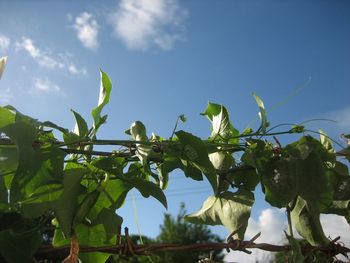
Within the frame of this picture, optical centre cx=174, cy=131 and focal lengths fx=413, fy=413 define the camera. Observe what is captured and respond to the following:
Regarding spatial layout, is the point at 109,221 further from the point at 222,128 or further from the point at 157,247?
the point at 222,128

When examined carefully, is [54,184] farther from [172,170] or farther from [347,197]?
[347,197]

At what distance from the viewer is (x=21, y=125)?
0.57 meters

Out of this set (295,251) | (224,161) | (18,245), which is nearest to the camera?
(18,245)

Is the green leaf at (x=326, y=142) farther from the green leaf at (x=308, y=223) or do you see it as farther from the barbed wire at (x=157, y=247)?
the barbed wire at (x=157, y=247)

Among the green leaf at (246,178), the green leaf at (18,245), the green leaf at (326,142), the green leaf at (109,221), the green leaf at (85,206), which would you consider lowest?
the green leaf at (18,245)

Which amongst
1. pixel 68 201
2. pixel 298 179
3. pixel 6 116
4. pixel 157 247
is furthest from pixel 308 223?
pixel 6 116

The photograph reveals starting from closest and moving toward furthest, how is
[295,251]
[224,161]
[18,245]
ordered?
1. [18,245]
2. [295,251]
3. [224,161]

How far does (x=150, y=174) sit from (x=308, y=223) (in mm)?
307

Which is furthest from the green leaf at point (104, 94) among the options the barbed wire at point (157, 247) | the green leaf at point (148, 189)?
the barbed wire at point (157, 247)

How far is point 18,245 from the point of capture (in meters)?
0.56

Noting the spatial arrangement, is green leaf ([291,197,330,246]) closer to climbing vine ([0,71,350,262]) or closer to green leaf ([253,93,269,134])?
climbing vine ([0,71,350,262])

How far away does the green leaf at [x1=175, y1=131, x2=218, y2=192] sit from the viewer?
690 mm

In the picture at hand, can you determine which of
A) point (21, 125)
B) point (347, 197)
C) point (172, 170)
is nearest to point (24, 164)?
point (21, 125)

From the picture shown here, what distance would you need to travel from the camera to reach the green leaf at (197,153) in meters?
0.69
